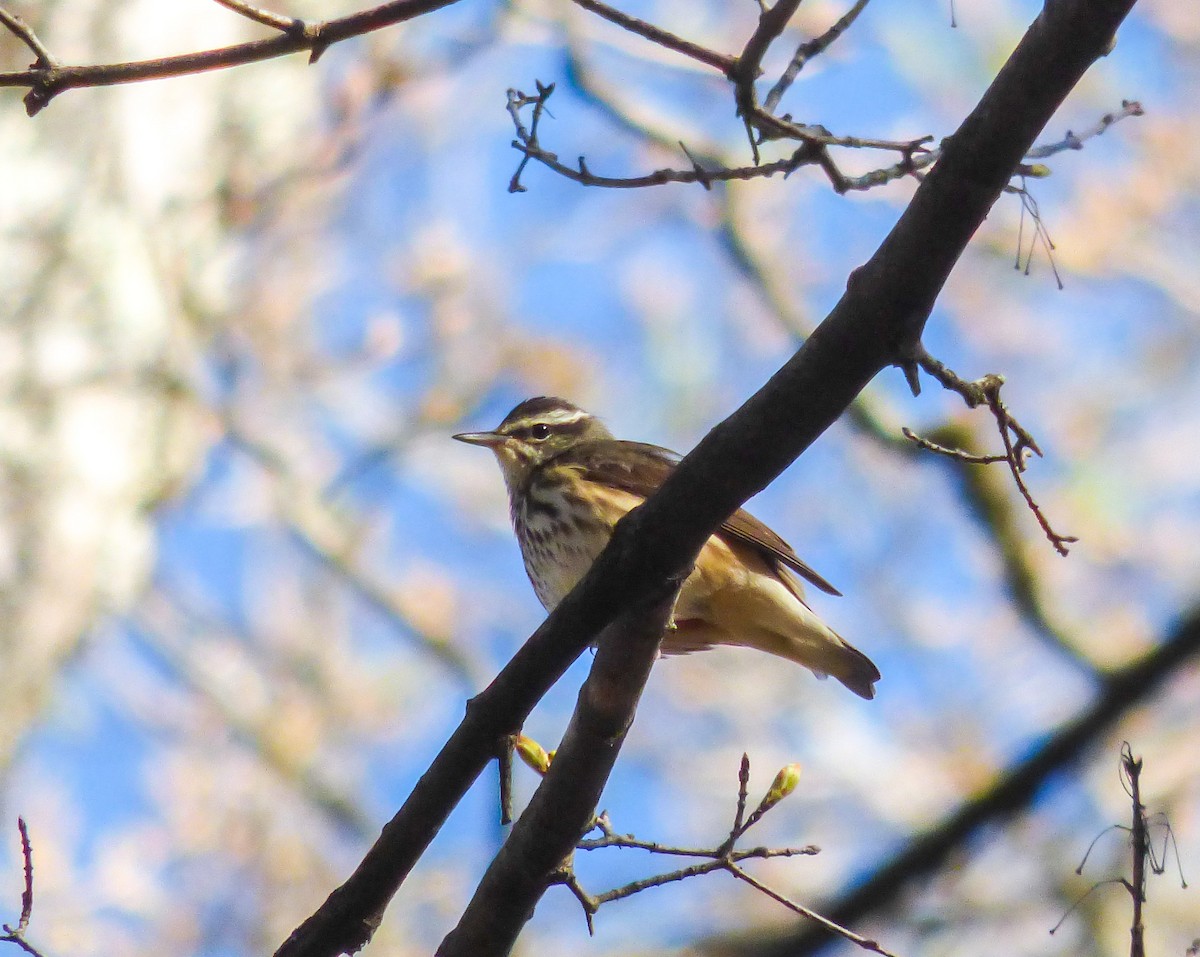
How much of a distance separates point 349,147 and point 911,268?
23.2 ft

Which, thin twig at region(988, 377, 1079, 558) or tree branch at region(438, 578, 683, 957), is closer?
thin twig at region(988, 377, 1079, 558)

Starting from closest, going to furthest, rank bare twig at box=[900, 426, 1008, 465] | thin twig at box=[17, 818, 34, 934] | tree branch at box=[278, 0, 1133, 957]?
1. tree branch at box=[278, 0, 1133, 957]
2. bare twig at box=[900, 426, 1008, 465]
3. thin twig at box=[17, 818, 34, 934]

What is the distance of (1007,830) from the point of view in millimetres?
5926

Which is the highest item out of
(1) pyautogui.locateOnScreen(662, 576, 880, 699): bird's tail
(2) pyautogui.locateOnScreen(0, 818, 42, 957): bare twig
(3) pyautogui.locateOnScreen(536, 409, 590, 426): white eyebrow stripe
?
(3) pyautogui.locateOnScreen(536, 409, 590, 426): white eyebrow stripe

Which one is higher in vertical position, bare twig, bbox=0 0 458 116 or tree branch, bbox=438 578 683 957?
bare twig, bbox=0 0 458 116

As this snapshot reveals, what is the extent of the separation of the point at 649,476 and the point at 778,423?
2929mm

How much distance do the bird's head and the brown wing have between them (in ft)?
0.71

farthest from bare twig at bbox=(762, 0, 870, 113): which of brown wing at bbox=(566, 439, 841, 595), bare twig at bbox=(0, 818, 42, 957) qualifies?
bare twig at bbox=(0, 818, 42, 957)

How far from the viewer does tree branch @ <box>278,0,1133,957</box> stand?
2625 millimetres

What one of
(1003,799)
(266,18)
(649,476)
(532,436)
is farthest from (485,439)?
(266,18)

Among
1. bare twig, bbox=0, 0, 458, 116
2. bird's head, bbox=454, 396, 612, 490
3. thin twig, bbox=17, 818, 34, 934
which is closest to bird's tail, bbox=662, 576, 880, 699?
bird's head, bbox=454, 396, 612, 490

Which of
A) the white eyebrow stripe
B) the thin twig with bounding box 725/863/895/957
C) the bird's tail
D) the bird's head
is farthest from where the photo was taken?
the white eyebrow stripe

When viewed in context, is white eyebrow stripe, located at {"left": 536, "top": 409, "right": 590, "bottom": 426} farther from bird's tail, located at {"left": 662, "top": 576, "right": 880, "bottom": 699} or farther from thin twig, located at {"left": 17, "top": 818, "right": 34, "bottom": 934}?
thin twig, located at {"left": 17, "top": 818, "right": 34, "bottom": 934}

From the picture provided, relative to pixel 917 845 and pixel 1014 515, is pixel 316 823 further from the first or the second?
pixel 917 845
